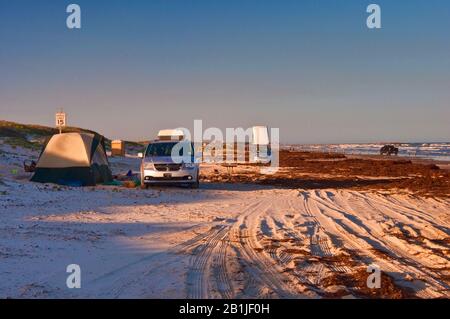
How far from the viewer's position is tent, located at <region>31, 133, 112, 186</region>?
18969 millimetres

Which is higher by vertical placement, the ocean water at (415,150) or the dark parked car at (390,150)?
the dark parked car at (390,150)

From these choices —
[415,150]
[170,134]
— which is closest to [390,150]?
[415,150]

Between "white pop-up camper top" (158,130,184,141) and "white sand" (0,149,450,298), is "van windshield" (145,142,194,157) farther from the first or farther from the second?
"white pop-up camper top" (158,130,184,141)

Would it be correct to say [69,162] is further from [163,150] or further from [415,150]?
[415,150]

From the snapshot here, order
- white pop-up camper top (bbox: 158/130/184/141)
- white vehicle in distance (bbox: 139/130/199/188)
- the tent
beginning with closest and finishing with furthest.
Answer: white vehicle in distance (bbox: 139/130/199/188) → the tent → white pop-up camper top (bbox: 158/130/184/141)

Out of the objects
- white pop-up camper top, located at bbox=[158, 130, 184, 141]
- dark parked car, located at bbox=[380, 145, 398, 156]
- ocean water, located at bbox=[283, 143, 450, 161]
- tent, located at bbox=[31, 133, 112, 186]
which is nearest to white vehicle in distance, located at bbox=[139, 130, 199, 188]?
tent, located at bbox=[31, 133, 112, 186]

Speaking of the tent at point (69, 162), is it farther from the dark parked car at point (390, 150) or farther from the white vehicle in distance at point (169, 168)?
the dark parked car at point (390, 150)

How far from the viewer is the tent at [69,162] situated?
747 inches

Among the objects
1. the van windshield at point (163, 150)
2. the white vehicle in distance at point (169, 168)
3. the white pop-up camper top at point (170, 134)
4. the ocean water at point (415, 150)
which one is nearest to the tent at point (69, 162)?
the white vehicle in distance at point (169, 168)

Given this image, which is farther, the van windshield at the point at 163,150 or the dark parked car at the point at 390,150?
the dark parked car at the point at 390,150

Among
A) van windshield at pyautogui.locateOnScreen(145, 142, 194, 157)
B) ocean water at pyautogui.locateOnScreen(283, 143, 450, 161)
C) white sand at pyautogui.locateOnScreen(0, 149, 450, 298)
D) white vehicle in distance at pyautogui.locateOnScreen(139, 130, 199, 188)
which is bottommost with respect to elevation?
ocean water at pyautogui.locateOnScreen(283, 143, 450, 161)

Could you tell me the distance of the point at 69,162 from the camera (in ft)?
62.6

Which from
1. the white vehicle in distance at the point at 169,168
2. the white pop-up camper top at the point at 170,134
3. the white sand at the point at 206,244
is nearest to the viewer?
the white sand at the point at 206,244
